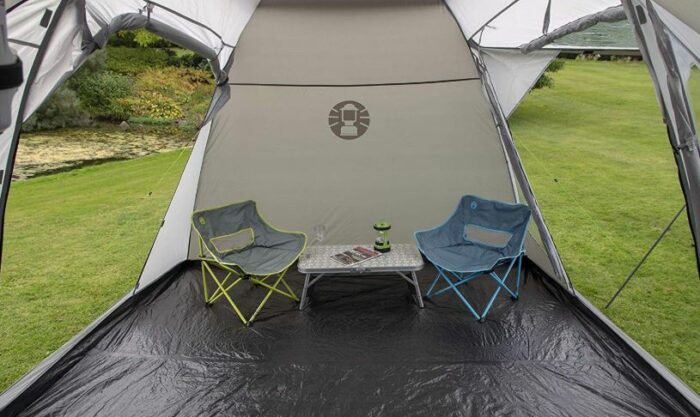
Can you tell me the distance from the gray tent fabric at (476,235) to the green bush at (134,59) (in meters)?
10.7

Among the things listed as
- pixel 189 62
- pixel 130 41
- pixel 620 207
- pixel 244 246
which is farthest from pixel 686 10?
pixel 130 41

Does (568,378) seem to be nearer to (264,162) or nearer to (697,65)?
(697,65)

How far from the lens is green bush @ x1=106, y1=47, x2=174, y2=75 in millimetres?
11977

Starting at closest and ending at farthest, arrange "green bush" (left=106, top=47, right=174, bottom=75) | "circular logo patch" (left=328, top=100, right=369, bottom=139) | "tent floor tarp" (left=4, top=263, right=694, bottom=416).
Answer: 1. "tent floor tarp" (left=4, top=263, right=694, bottom=416)
2. "circular logo patch" (left=328, top=100, right=369, bottom=139)
3. "green bush" (left=106, top=47, right=174, bottom=75)

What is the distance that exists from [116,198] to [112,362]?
14.2 feet

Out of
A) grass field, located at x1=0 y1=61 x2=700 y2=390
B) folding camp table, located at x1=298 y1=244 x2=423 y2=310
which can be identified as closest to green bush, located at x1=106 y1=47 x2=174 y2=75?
grass field, located at x1=0 y1=61 x2=700 y2=390

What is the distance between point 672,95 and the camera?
1.78 m

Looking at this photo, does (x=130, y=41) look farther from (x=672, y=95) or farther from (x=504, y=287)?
(x=672, y=95)

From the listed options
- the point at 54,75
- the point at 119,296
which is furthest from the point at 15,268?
the point at 54,75

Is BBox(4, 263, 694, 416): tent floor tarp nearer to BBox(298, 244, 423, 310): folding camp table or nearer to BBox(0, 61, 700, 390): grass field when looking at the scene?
BBox(298, 244, 423, 310): folding camp table

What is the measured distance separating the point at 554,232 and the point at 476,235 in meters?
1.52

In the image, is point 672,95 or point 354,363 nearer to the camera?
point 672,95

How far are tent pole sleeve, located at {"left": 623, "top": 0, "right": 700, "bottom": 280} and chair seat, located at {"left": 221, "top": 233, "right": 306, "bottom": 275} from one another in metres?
2.38

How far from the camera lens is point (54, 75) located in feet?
5.84
